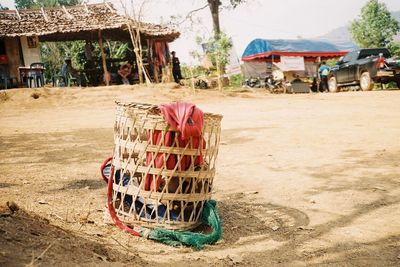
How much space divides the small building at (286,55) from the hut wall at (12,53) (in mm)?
12718

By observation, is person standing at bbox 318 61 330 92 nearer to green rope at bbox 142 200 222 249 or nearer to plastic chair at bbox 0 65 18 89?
plastic chair at bbox 0 65 18 89

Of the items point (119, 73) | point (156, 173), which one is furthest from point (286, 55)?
point (156, 173)

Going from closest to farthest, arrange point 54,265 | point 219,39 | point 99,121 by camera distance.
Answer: point 54,265, point 99,121, point 219,39

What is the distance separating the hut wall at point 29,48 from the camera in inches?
616

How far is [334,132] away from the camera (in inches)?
239

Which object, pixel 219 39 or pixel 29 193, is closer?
pixel 29 193

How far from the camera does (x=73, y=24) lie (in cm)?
1487

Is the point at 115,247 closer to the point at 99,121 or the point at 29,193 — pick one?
the point at 29,193

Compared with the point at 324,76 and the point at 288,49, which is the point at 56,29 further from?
the point at 288,49

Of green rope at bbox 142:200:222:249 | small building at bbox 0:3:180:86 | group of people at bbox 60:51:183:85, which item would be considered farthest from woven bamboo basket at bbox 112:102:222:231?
group of people at bbox 60:51:183:85

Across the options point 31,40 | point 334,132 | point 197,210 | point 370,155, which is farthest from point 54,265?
point 31,40

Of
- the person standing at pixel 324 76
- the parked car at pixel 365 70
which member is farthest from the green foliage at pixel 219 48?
the parked car at pixel 365 70

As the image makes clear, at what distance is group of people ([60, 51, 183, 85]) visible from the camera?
14.2m

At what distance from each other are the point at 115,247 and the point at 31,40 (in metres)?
15.9
